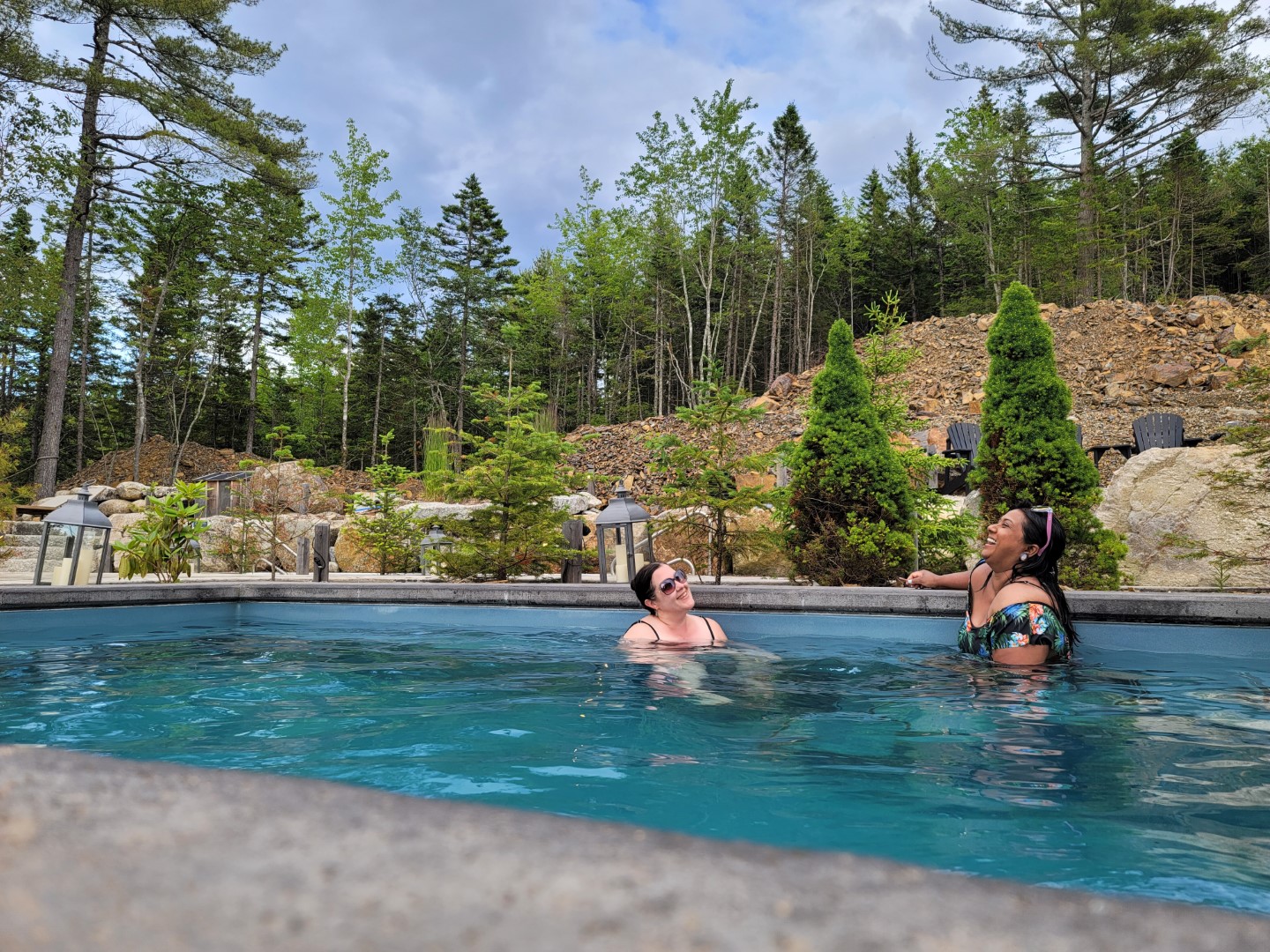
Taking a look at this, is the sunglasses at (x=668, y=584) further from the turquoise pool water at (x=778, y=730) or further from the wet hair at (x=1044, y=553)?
the wet hair at (x=1044, y=553)

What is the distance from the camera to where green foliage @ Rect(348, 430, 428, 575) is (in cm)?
1002

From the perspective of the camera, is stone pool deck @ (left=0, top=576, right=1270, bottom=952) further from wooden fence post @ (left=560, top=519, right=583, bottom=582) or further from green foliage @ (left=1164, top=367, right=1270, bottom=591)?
wooden fence post @ (left=560, top=519, right=583, bottom=582)

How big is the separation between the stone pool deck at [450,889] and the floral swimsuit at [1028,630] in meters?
4.01

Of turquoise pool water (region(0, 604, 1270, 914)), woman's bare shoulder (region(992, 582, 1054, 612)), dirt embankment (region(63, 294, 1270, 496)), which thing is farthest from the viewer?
dirt embankment (region(63, 294, 1270, 496))

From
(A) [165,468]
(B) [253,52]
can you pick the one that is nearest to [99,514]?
(B) [253,52]

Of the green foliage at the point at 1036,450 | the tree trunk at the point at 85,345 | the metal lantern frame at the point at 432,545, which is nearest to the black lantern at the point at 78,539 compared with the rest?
the metal lantern frame at the point at 432,545

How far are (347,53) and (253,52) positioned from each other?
6611 mm

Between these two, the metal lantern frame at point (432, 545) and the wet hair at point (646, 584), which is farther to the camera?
the metal lantern frame at point (432, 545)

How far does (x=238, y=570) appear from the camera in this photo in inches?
456

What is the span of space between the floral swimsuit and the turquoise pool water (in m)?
0.15

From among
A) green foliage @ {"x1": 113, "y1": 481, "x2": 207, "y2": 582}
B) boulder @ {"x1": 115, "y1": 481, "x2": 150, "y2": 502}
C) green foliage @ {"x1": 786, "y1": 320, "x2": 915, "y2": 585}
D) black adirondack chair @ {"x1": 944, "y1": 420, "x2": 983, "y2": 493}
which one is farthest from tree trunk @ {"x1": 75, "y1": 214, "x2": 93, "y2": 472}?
green foliage @ {"x1": 786, "y1": 320, "x2": 915, "y2": 585}

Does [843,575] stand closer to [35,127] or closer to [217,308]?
[35,127]

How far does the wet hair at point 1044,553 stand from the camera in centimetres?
413

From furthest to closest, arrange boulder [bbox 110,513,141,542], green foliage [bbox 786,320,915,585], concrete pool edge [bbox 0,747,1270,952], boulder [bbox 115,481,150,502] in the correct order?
boulder [bbox 115,481,150,502]
boulder [bbox 110,513,141,542]
green foliage [bbox 786,320,915,585]
concrete pool edge [bbox 0,747,1270,952]
